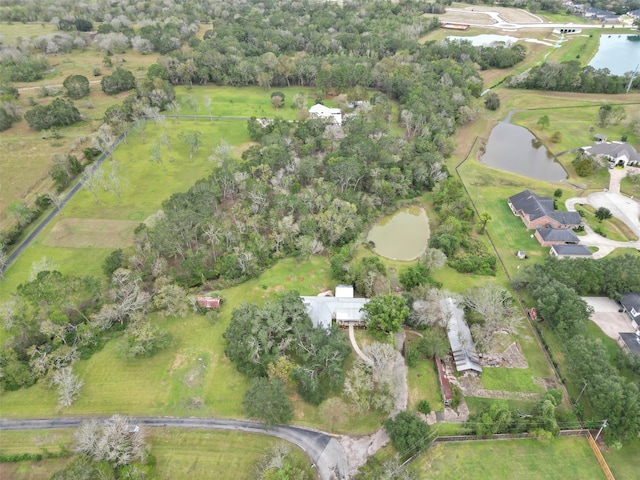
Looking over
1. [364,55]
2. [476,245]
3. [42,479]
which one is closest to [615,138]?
[476,245]

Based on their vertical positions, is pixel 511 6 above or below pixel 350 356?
above

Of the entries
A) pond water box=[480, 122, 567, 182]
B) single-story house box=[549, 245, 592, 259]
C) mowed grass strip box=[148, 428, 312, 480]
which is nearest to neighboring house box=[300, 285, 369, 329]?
mowed grass strip box=[148, 428, 312, 480]

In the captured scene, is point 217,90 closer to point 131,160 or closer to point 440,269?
point 131,160

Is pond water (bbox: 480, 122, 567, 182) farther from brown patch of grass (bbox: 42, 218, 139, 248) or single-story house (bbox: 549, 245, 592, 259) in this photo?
brown patch of grass (bbox: 42, 218, 139, 248)

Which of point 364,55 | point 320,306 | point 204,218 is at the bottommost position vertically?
point 320,306

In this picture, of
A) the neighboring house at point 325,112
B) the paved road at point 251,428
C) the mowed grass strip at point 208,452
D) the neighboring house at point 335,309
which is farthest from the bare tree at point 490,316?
the neighboring house at point 325,112

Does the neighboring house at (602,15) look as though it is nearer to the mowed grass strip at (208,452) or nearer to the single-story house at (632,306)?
the single-story house at (632,306)

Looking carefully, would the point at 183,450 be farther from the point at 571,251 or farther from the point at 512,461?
the point at 571,251
